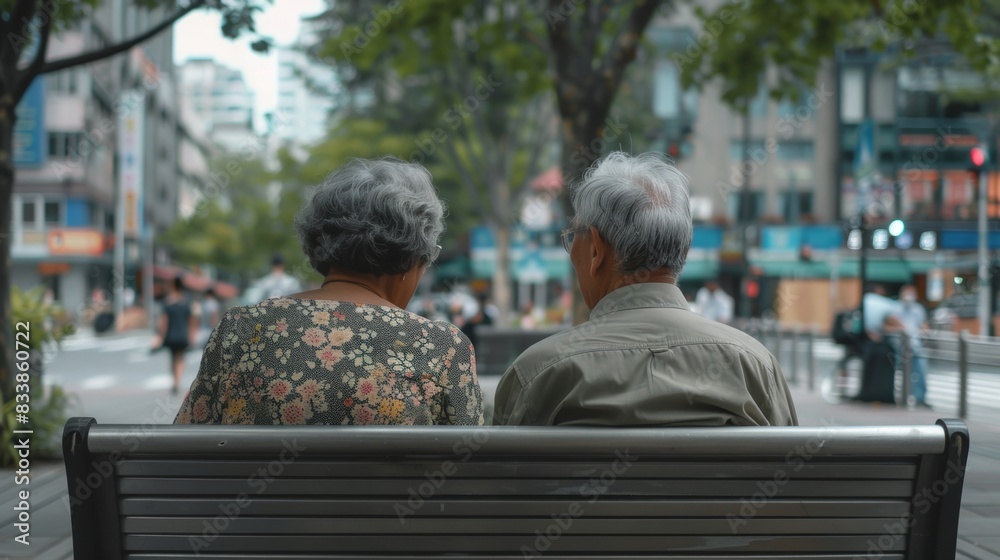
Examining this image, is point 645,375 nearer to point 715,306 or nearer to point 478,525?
point 478,525

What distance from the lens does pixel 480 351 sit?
54.4 ft

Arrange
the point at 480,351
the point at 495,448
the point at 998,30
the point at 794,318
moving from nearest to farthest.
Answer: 1. the point at 495,448
2. the point at 480,351
3. the point at 998,30
4. the point at 794,318

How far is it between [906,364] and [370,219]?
34.9ft

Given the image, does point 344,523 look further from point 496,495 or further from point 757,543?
point 757,543

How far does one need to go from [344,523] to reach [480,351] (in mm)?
14387

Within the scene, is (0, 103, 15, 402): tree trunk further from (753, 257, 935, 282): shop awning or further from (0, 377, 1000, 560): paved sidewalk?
(753, 257, 935, 282): shop awning

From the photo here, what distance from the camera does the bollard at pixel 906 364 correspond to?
11.9 meters

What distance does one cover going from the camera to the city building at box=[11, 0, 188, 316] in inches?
1684

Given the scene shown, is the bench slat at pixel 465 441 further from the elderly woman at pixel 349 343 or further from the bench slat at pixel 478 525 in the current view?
the elderly woman at pixel 349 343

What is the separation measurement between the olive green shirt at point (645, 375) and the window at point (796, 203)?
4064 centimetres

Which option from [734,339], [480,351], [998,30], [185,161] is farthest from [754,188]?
[185,161]

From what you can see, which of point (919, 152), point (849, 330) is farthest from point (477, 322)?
point (919, 152)

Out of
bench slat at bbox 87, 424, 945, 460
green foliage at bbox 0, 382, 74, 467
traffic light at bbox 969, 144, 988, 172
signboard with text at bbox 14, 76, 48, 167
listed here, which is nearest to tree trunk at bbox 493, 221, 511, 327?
traffic light at bbox 969, 144, 988, 172

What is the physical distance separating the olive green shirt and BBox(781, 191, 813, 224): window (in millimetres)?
40639
